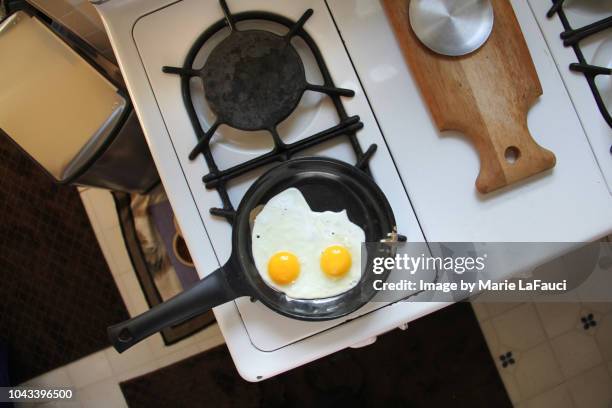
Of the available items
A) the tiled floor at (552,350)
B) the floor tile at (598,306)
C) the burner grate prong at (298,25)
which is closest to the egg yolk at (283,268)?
the burner grate prong at (298,25)

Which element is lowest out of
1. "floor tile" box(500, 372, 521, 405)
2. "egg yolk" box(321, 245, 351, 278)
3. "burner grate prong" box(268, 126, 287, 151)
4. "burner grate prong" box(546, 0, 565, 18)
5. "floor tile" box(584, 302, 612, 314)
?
"floor tile" box(500, 372, 521, 405)

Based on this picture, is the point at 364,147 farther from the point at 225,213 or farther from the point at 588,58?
the point at 588,58

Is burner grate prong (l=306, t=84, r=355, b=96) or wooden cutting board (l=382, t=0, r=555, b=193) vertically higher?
burner grate prong (l=306, t=84, r=355, b=96)

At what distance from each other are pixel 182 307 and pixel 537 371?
150cm

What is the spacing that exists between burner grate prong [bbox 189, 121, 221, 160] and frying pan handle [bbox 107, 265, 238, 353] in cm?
25

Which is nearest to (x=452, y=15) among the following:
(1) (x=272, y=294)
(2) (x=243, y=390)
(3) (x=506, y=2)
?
(3) (x=506, y=2)

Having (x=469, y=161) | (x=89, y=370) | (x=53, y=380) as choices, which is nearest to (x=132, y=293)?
(x=89, y=370)

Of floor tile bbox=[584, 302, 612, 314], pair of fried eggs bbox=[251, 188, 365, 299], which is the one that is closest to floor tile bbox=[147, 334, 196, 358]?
pair of fried eggs bbox=[251, 188, 365, 299]

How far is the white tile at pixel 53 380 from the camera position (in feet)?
6.58

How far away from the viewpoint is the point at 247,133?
107 centimetres

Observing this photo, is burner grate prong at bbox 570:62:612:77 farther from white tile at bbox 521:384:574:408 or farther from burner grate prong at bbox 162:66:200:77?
white tile at bbox 521:384:574:408

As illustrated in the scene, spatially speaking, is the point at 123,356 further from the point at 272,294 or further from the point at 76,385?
the point at 272,294

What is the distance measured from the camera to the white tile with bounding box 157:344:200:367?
76.5 inches

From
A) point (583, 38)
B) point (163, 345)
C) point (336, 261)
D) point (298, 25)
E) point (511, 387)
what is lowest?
point (511, 387)
